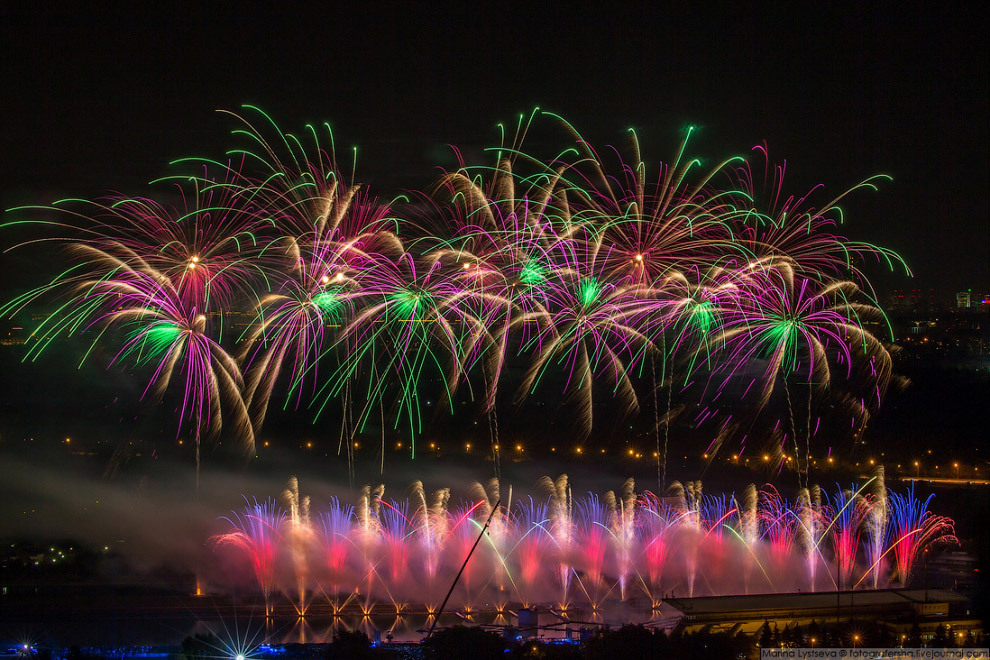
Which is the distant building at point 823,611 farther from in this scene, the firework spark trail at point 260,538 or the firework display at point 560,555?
the firework spark trail at point 260,538

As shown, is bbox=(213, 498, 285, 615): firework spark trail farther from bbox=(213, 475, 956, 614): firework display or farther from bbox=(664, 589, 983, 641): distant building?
bbox=(664, 589, 983, 641): distant building

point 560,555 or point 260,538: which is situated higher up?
point 260,538

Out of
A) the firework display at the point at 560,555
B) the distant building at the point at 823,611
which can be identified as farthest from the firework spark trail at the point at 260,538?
the distant building at the point at 823,611

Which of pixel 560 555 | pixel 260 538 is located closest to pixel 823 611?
pixel 560 555

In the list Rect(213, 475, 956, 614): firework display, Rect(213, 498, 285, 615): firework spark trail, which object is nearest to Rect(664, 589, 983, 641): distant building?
Rect(213, 475, 956, 614): firework display

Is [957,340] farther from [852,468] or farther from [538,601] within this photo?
[538,601]

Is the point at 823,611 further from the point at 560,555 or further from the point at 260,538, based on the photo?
the point at 260,538

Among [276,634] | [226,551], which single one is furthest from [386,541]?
[226,551]

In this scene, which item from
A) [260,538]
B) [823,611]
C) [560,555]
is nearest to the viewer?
[823,611]
